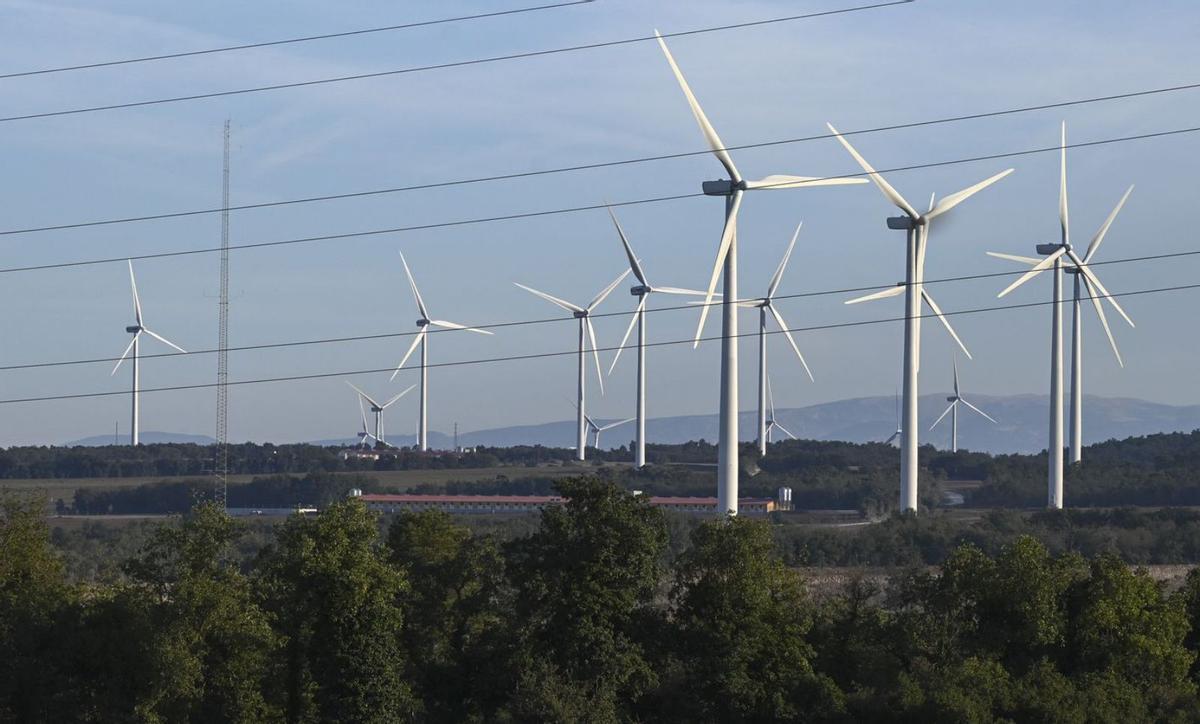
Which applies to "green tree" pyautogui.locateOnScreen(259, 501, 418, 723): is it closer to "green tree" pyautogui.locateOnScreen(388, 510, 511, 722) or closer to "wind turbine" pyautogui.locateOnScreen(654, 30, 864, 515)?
"green tree" pyautogui.locateOnScreen(388, 510, 511, 722)

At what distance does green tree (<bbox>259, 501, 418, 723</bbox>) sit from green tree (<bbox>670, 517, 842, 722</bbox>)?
34.1 feet

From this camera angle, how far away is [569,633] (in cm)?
6384

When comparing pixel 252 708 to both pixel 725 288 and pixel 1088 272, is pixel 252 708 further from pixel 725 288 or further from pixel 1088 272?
pixel 1088 272

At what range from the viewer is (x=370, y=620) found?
61594 millimetres

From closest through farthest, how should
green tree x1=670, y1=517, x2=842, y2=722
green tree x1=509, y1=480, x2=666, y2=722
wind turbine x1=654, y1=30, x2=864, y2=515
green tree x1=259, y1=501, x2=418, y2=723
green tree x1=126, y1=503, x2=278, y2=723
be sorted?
green tree x1=126, y1=503, x2=278, y2=723
green tree x1=259, y1=501, x2=418, y2=723
green tree x1=670, y1=517, x2=842, y2=722
green tree x1=509, y1=480, x2=666, y2=722
wind turbine x1=654, y1=30, x2=864, y2=515

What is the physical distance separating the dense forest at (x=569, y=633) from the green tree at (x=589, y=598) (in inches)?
3.9

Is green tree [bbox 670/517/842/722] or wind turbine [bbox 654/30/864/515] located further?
wind turbine [bbox 654/30/864/515]

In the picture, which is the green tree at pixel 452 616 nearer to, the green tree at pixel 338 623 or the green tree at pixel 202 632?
the green tree at pixel 338 623

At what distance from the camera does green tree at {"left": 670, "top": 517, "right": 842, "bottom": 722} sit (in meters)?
61.1

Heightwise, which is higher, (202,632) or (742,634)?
(202,632)

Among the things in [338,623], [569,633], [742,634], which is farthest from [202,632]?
[742,634]

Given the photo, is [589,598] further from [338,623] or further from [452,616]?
[338,623]

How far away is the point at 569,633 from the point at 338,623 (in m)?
8.40

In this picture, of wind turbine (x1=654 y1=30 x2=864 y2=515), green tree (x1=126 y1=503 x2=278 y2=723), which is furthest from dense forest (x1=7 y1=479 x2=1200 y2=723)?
wind turbine (x1=654 y1=30 x2=864 y2=515)
